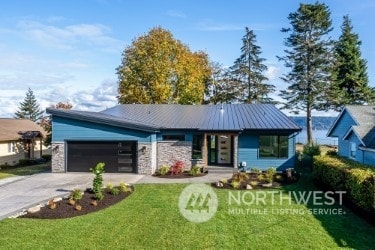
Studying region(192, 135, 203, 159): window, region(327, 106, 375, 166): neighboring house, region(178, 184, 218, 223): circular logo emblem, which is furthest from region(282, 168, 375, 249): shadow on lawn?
region(192, 135, 203, 159): window

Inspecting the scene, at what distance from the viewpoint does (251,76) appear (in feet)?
142

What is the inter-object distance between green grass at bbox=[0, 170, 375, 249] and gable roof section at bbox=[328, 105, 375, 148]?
7.56m

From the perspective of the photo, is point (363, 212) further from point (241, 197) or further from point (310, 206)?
point (241, 197)

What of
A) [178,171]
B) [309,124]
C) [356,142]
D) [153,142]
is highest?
[309,124]

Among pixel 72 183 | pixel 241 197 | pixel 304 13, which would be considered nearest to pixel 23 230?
pixel 72 183

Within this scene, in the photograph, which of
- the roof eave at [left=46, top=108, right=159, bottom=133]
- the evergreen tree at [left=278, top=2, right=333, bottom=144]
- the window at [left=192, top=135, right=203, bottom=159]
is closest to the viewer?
the roof eave at [left=46, top=108, right=159, bottom=133]

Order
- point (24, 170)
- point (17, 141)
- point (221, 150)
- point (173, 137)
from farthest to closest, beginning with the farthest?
point (17, 141) < point (24, 170) < point (221, 150) < point (173, 137)

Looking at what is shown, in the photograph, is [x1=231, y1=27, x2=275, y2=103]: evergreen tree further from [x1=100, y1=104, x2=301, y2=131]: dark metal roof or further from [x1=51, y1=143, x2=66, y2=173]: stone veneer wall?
[x1=51, y1=143, x2=66, y2=173]: stone veneer wall

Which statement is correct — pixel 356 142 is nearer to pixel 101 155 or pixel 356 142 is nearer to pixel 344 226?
pixel 344 226

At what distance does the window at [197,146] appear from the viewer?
21.3 meters

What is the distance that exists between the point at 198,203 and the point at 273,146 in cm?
953

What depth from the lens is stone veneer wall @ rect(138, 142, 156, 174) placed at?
796 inches

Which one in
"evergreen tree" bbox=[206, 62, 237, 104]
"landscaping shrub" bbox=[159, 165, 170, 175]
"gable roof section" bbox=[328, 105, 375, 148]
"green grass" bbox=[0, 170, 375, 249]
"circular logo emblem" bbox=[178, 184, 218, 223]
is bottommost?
"green grass" bbox=[0, 170, 375, 249]

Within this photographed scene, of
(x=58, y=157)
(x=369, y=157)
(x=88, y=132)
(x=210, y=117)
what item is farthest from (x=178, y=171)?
(x=369, y=157)
